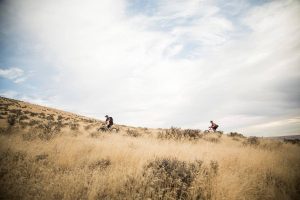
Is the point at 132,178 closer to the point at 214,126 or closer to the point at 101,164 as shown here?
the point at 101,164

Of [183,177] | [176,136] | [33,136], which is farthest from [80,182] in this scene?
[176,136]

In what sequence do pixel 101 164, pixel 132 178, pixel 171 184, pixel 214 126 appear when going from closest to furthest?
pixel 171 184
pixel 132 178
pixel 101 164
pixel 214 126

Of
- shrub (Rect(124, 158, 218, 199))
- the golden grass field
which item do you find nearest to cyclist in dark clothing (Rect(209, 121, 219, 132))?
the golden grass field

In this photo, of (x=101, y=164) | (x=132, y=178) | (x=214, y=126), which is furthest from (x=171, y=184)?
(x=214, y=126)

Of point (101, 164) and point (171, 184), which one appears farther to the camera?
point (101, 164)

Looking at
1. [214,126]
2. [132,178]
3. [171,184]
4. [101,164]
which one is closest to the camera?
[171,184]

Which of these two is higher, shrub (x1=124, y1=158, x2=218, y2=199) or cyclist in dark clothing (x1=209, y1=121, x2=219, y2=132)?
cyclist in dark clothing (x1=209, y1=121, x2=219, y2=132)

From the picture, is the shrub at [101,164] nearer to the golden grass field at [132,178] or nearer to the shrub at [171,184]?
the golden grass field at [132,178]

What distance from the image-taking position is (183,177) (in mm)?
4988

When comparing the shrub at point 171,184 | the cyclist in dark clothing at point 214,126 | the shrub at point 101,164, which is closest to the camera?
the shrub at point 171,184

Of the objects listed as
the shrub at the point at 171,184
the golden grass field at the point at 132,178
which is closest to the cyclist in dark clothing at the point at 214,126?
the golden grass field at the point at 132,178

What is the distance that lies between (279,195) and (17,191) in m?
6.20

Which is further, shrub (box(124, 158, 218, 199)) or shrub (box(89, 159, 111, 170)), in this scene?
shrub (box(89, 159, 111, 170))

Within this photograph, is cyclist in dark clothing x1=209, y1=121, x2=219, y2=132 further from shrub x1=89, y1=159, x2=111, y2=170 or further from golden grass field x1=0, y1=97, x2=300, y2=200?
shrub x1=89, y1=159, x2=111, y2=170
